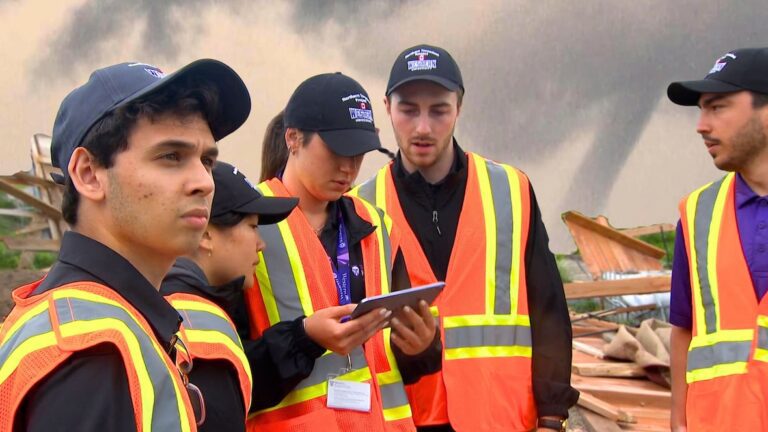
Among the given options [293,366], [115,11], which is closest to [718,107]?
[293,366]

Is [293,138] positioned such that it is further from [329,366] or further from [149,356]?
[149,356]

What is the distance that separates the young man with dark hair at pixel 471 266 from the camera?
2.49 metres

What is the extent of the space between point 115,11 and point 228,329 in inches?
248

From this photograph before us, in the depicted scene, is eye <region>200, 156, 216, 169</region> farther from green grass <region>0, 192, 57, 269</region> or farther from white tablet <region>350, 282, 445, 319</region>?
green grass <region>0, 192, 57, 269</region>

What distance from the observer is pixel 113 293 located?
108cm

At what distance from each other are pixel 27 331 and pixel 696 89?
2.24m

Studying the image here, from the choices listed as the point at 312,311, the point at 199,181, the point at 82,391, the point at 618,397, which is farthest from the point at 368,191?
the point at 618,397

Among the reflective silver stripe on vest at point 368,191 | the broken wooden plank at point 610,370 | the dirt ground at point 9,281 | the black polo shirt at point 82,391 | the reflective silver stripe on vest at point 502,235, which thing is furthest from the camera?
the dirt ground at point 9,281

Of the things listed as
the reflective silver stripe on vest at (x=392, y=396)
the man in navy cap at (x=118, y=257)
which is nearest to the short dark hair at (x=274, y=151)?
the reflective silver stripe on vest at (x=392, y=396)

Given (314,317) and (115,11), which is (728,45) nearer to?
(115,11)

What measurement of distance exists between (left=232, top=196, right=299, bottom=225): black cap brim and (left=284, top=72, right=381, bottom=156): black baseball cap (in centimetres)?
25

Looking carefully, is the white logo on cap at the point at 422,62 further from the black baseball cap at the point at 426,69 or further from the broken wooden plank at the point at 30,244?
the broken wooden plank at the point at 30,244

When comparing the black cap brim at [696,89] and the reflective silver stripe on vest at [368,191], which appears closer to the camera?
the black cap brim at [696,89]

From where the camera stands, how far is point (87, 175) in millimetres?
1151
